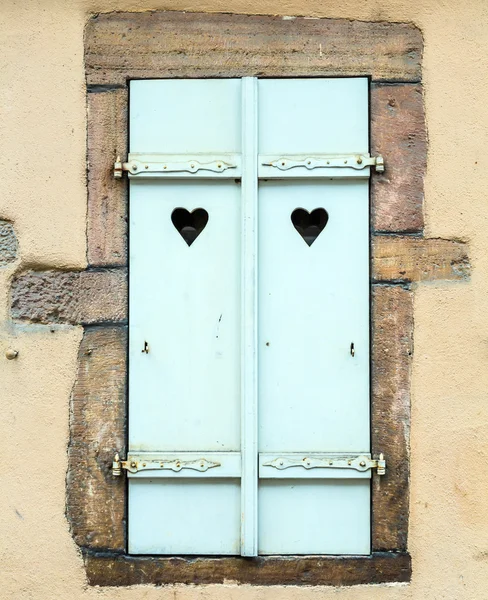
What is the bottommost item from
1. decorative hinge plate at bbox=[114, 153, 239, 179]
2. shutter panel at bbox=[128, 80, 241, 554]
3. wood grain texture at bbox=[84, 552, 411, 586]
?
wood grain texture at bbox=[84, 552, 411, 586]

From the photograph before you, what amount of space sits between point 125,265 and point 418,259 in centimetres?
107

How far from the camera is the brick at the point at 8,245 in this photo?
2350mm

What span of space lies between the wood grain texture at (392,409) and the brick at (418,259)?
70 millimetres

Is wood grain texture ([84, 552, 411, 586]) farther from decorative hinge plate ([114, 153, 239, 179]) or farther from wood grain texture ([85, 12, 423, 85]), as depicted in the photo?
wood grain texture ([85, 12, 423, 85])

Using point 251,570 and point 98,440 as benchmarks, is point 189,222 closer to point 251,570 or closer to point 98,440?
point 98,440

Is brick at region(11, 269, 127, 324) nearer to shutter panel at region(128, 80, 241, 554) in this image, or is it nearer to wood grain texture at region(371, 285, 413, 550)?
shutter panel at region(128, 80, 241, 554)

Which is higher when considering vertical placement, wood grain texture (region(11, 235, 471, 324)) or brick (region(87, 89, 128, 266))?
brick (region(87, 89, 128, 266))

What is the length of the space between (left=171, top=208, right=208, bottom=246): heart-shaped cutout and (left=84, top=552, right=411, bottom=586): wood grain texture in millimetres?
1180

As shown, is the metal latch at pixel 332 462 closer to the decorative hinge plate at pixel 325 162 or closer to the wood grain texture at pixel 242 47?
the decorative hinge plate at pixel 325 162

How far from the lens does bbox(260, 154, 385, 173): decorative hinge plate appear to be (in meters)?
2.33

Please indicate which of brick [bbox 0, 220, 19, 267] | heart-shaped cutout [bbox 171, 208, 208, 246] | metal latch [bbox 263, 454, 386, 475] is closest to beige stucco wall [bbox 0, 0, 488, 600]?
brick [bbox 0, 220, 19, 267]

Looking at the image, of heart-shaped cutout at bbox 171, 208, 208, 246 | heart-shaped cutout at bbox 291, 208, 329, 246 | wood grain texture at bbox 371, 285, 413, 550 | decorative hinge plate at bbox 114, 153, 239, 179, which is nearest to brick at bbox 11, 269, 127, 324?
heart-shaped cutout at bbox 171, 208, 208, 246

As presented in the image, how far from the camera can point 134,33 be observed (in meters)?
2.39

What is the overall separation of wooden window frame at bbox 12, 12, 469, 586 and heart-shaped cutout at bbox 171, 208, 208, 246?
0.20m
